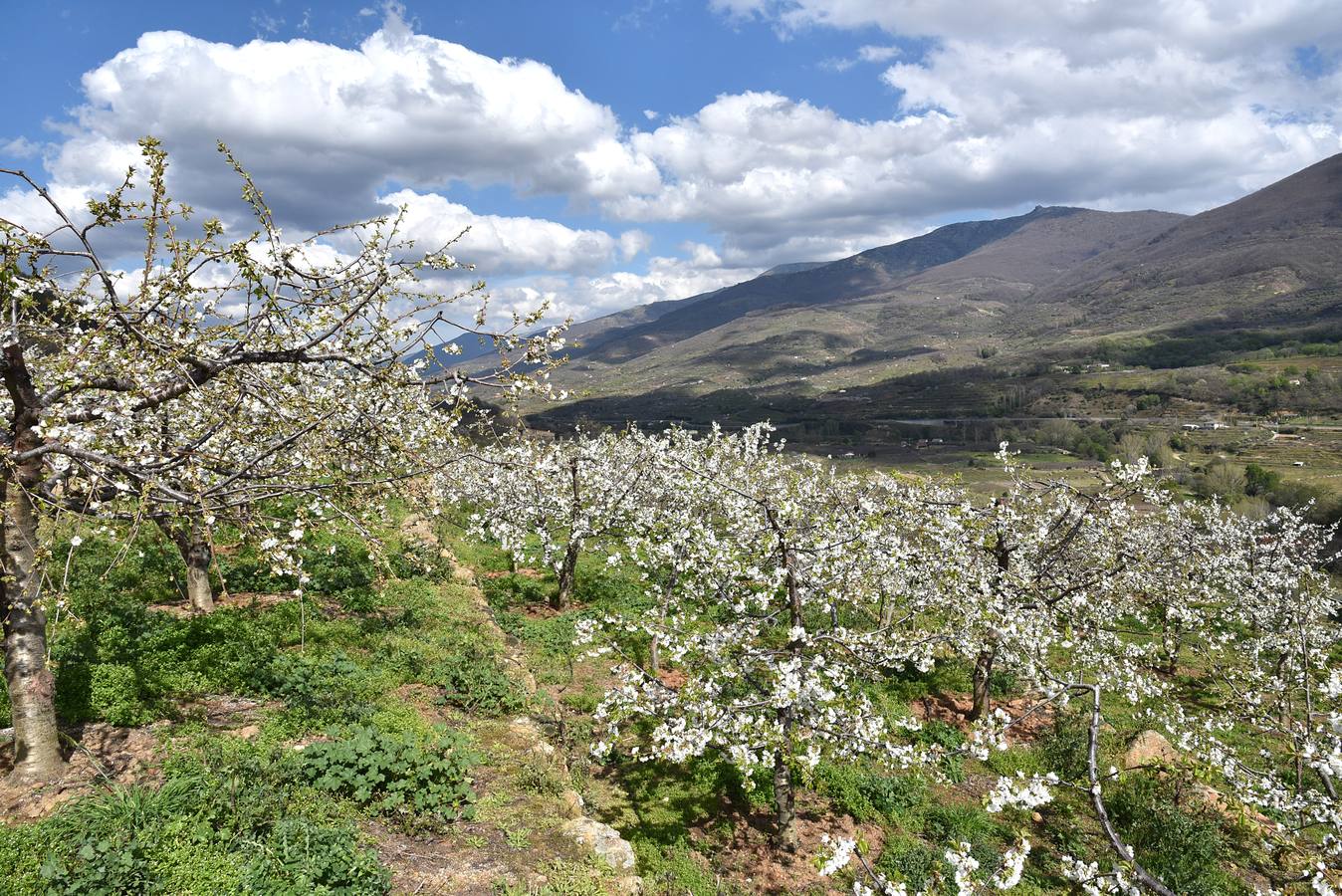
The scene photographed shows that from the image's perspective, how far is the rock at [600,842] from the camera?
9047 mm

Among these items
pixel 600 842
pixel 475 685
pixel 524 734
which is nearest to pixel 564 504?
pixel 475 685

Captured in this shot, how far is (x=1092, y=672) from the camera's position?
20.9 meters

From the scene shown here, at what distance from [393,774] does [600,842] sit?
322 cm

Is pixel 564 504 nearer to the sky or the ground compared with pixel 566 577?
nearer to the sky

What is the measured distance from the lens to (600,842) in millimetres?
9359

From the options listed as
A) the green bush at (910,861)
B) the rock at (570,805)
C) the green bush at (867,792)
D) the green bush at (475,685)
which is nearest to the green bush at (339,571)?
the green bush at (475,685)

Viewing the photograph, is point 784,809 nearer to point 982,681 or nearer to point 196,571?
point 982,681

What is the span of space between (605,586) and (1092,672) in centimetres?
1696

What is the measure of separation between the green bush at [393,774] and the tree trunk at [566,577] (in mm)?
11735

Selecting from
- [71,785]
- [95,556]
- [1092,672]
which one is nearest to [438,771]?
[71,785]

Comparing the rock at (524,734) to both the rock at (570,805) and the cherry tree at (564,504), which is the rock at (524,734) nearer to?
the rock at (570,805)

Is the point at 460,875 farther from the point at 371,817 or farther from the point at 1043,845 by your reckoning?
the point at 1043,845

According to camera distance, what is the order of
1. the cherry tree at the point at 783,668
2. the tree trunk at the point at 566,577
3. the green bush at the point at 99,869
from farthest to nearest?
the tree trunk at the point at 566,577
the cherry tree at the point at 783,668
the green bush at the point at 99,869

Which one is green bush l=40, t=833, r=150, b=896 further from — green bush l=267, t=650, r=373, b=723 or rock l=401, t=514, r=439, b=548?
rock l=401, t=514, r=439, b=548
